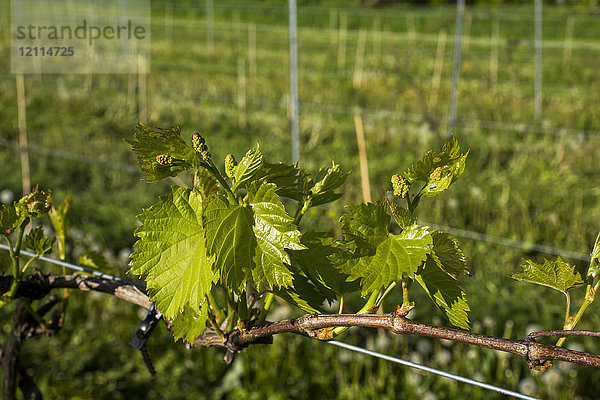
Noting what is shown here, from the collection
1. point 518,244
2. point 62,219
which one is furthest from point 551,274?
point 518,244

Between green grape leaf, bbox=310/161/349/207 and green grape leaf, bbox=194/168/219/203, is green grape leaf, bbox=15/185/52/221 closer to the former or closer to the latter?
green grape leaf, bbox=194/168/219/203

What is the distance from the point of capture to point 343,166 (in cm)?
556

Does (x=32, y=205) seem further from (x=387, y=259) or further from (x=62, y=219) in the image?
(x=387, y=259)

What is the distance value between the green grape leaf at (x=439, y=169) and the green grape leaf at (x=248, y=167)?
0.59 feet

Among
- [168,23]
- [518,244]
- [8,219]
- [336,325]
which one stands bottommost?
[518,244]

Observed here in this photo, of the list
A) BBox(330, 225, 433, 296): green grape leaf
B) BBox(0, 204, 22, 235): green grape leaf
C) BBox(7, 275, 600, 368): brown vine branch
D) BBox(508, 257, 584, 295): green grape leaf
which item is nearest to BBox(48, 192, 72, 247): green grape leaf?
BBox(7, 275, 600, 368): brown vine branch

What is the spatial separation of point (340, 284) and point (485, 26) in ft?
66.2

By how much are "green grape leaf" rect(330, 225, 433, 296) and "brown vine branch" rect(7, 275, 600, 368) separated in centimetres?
6

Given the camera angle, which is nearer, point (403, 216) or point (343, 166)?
point (403, 216)

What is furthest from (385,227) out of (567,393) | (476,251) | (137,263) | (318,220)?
(318,220)

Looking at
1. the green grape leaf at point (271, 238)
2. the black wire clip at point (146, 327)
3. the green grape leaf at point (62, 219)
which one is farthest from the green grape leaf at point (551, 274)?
the green grape leaf at point (62, 219)

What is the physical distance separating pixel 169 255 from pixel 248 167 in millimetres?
150

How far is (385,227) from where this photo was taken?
28.2 inches

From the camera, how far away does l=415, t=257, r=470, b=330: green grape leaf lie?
747mm
